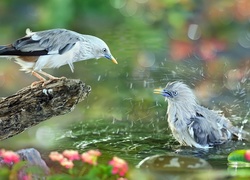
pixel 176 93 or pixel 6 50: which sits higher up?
pixel 6 50

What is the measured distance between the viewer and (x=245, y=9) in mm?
7809

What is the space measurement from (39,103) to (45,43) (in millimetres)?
353

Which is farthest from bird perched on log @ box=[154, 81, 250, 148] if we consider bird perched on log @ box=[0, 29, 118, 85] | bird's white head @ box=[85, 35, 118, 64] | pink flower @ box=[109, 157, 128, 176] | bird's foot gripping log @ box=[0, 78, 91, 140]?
pink flower @ box=[109, 157, 128, 176]

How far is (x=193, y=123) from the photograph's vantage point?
4.21 meters

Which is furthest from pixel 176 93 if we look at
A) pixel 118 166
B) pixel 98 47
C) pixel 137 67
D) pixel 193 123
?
pixel 137 67

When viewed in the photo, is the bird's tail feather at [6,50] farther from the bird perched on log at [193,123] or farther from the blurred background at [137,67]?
the bird perched on log at [193,123]

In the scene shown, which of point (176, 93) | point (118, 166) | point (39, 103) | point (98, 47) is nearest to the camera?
point (118, 166)

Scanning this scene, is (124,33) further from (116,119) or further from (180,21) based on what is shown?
(116,119)

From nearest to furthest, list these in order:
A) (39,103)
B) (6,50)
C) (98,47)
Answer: (39,103), (6,50), (98,47)

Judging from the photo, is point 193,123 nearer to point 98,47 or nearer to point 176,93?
point 176,93

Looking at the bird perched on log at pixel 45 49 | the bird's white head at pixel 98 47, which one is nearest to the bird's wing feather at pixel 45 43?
the bird perched on log at pixel 45 49

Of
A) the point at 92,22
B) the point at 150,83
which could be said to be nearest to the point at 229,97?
the point at 150,83

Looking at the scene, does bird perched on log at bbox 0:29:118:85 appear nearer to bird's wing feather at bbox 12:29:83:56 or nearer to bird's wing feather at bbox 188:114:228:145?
bird's wing feather at bbox 12:29:83:56

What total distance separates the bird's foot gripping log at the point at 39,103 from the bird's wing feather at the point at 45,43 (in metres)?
0.20
